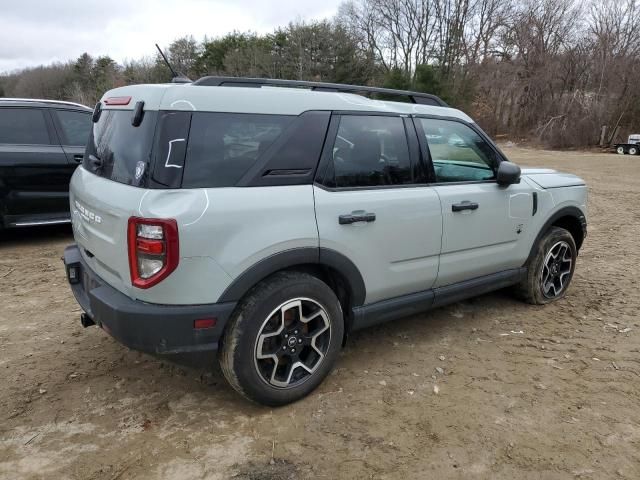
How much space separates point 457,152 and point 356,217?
131 centimetres

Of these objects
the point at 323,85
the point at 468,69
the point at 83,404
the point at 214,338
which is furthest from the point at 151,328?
the point at 468,69

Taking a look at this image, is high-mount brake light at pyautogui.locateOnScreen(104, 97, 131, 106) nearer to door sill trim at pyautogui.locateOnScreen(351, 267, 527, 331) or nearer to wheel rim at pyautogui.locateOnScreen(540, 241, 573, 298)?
door sill trim at pyautogui.locateOnScreen(351, 267, 527, 331)

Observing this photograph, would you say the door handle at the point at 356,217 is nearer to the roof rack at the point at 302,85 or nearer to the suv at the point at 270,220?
the suv at the point at 270,220

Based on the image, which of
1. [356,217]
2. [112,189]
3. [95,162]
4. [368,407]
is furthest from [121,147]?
[368,407]

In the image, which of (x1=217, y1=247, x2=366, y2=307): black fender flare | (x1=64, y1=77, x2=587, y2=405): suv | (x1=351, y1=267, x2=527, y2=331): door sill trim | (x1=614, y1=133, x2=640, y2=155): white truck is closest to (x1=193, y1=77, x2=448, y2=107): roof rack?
(x1=64, y1=77, x2=587, y2=405): suv

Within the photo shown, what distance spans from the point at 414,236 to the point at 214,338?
1442 millimetres

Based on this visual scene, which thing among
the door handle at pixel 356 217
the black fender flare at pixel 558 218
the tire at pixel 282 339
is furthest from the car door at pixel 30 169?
the black fender flare at pixel 558 218

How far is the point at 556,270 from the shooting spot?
446 cm

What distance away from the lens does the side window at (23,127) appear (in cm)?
589

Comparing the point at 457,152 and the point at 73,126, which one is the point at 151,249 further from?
the point at 73,126

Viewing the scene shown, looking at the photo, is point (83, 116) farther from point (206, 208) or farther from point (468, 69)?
point (468, 69)

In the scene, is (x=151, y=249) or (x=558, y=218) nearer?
(x=151, y=249)

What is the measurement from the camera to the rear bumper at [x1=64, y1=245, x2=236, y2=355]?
2.40m

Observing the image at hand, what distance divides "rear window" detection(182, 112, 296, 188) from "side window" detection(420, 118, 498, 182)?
4.22ft
